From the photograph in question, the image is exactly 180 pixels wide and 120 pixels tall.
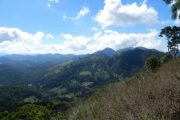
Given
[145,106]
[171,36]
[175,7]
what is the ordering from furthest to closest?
1. [171,36]
2. [175,7]
3. [145,106]

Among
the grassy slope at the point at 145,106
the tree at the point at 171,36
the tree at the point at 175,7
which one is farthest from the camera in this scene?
the tree at the point at 171,36

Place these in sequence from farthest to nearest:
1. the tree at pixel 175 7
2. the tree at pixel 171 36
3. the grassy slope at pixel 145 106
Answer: the tree at pixel 171 36
the tree at pixel 175 7
the grassy slope at pixel 145 106

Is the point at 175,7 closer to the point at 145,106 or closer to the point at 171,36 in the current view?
the point at 145,106

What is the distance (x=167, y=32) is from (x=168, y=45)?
4.81 meters

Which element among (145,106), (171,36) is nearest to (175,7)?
(145,106)

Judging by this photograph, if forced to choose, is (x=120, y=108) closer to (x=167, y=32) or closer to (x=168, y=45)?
(x=167, y=32)

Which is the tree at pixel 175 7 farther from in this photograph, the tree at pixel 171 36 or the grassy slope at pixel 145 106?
the tree at pixel 171 36

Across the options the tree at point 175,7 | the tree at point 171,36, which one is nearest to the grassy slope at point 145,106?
the tree at point 175,7

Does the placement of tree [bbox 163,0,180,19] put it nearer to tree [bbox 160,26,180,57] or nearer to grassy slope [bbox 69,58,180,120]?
grassy slope [bbox 69,58,180,120]

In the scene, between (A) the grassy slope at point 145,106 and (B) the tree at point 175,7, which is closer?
(A) the grassy slope at point 145,106

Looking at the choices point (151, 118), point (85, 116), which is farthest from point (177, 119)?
point (85, 116)

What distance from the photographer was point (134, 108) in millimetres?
5547

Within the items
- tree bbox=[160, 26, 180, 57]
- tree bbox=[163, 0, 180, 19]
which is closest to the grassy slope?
tree bbox=[163, 0, 180, 19]

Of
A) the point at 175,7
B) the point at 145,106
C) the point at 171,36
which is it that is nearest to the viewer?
the point at 145,106
